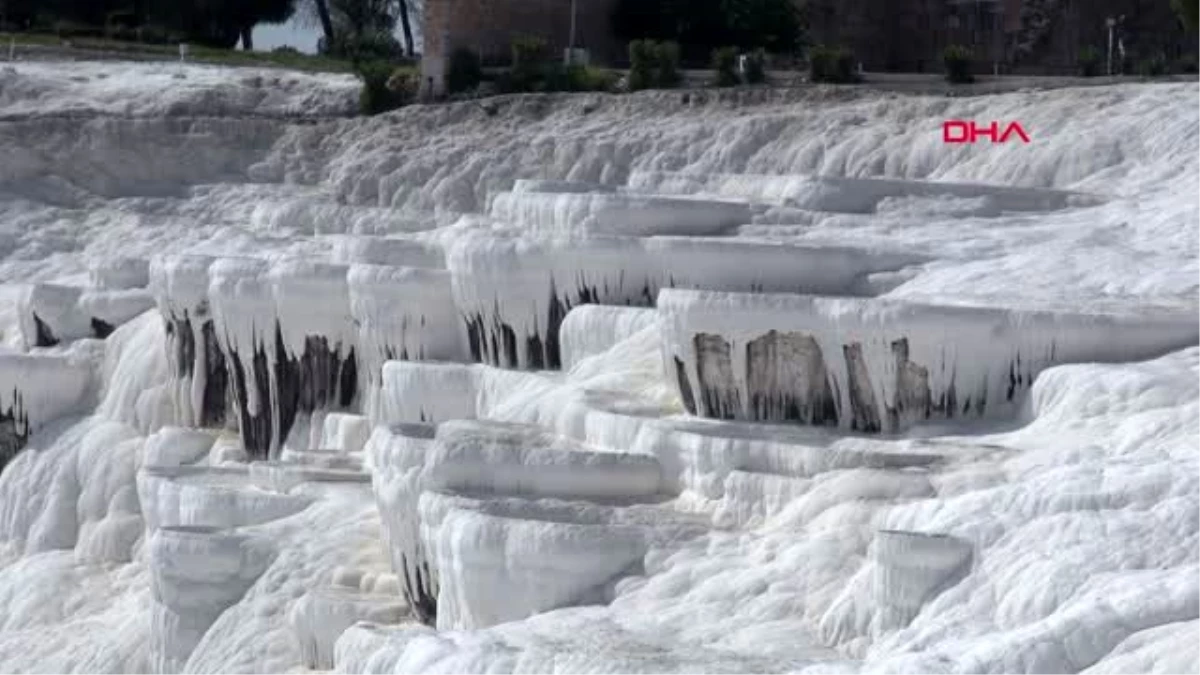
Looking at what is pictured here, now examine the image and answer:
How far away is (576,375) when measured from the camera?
2361cm

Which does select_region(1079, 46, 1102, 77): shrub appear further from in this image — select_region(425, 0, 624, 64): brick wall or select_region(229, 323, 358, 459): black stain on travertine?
select_region(229, 323, 358, 459): black stain on travertine

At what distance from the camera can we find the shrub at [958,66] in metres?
35.0

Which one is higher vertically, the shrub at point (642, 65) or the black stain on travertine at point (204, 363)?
the shrub at point (642, 65)

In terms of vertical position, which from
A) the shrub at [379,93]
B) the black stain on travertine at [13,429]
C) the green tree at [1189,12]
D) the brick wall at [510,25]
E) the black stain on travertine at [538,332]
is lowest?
the black stain on travertine at [13,429]

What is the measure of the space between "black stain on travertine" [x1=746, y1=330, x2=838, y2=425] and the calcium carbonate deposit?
0.03m

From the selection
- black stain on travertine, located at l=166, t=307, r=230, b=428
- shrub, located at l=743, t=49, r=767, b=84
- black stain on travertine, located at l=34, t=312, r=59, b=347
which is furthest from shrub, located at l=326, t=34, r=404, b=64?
black stain on travertine, located at l=166, t=307, r=230, b=428

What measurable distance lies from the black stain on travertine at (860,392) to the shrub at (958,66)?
13979 millimetres

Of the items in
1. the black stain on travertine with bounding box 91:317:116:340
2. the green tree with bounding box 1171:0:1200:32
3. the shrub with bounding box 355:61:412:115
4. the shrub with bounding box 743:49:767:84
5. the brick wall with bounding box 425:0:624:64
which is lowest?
the black stain on travertine with bounding box 91:317:116:340

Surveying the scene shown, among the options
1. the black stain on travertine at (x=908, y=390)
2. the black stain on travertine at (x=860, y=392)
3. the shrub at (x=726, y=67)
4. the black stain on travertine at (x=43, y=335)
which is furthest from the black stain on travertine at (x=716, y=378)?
the shrub at (x=726, y=67)

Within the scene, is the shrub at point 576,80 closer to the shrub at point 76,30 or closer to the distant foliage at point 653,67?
the distant foliage at point 653,67

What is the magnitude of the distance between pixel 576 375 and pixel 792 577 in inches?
214

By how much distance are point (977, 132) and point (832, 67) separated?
5.42 meters

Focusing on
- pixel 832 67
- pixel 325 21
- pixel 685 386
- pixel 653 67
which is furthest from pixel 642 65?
pixel 685 386

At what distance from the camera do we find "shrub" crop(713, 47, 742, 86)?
3622 cm
